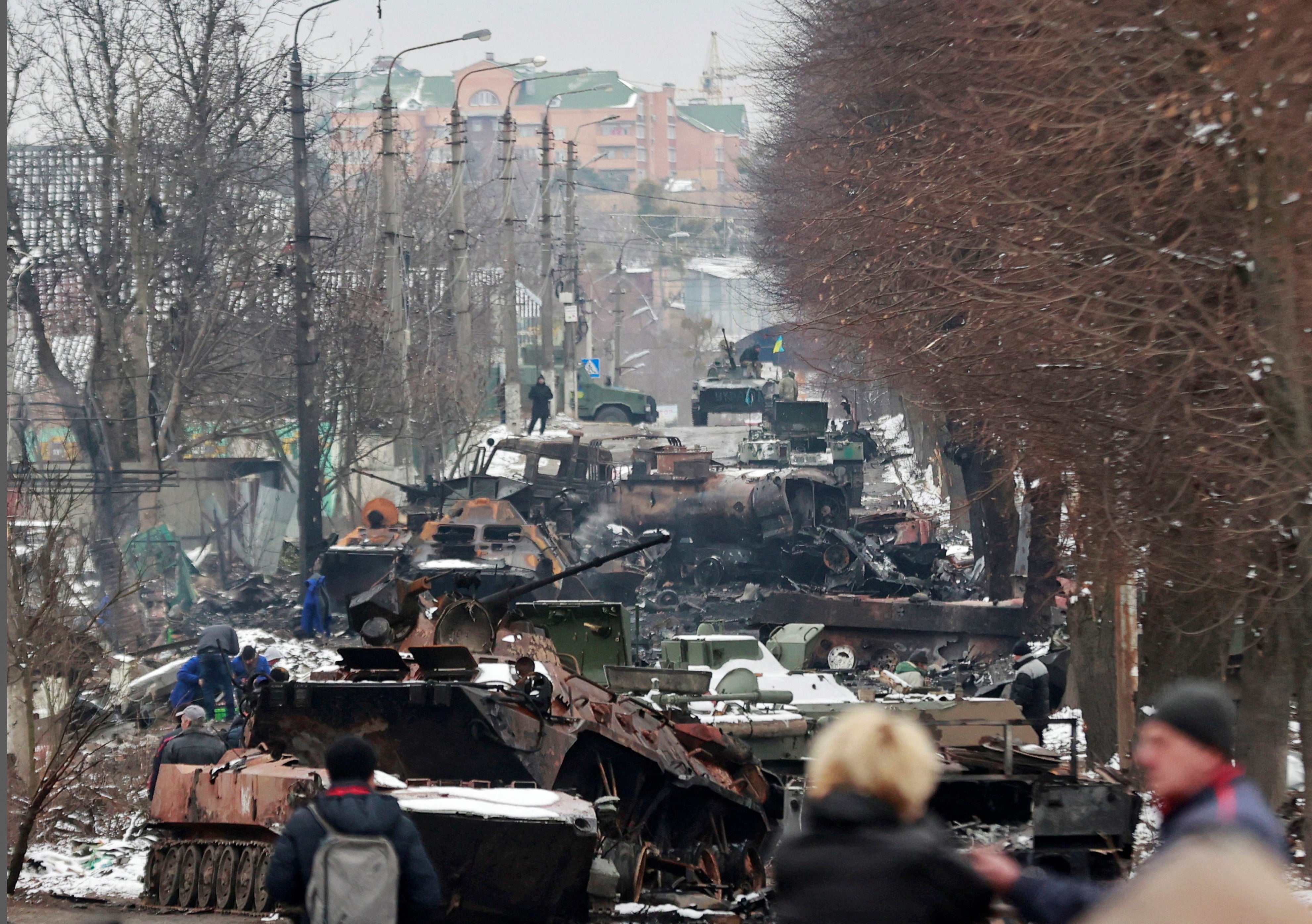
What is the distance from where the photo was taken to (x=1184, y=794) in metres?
3.99

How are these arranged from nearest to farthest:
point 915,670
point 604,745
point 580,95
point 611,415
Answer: point 604,745
point 915,670
point 611,415
point 580,95

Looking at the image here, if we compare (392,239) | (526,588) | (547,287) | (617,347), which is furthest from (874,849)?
(617,347)

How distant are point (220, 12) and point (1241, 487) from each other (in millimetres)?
26720

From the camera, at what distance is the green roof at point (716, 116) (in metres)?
130

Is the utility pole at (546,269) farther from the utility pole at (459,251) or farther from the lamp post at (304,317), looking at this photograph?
the lamp post at (304,317)

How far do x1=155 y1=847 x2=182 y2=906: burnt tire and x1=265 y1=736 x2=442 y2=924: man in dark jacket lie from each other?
221 inches

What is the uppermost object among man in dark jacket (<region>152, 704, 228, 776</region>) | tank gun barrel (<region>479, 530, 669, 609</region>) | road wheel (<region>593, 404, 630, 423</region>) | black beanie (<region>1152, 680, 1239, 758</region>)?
road wheel (<region>593, 404, 630, 423</region>)

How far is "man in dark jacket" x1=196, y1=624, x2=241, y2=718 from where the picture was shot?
61.8 feet

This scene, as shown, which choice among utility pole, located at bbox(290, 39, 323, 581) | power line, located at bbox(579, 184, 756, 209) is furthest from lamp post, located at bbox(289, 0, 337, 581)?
power line, located at bbox(579, 184, 756, 209)

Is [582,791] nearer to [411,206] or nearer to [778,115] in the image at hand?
[778,115]

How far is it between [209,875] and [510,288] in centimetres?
3894

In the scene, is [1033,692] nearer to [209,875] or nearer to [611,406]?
[209,875]

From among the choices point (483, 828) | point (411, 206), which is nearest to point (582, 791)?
point (483, 828)

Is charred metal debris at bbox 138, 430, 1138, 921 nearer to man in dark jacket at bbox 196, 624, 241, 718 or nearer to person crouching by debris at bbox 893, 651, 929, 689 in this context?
person crouching by debris at bbox 893, 651, 929, 689
